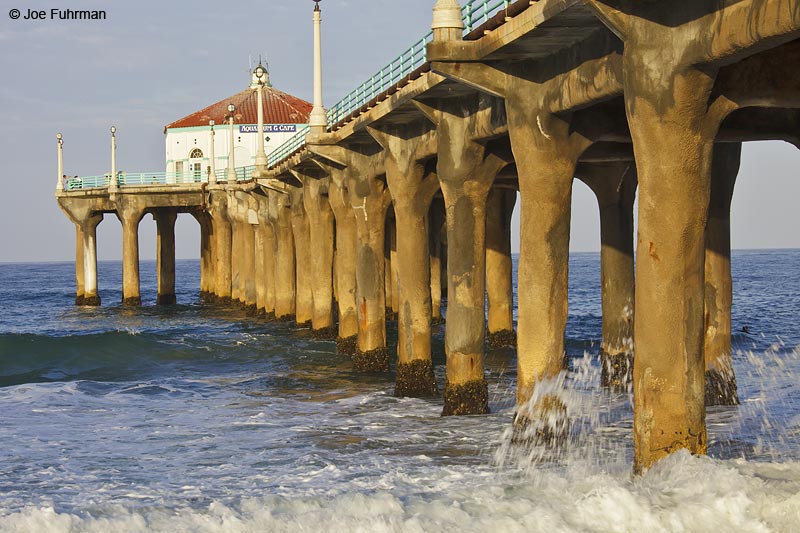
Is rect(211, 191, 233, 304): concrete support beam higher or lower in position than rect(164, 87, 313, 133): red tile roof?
lower

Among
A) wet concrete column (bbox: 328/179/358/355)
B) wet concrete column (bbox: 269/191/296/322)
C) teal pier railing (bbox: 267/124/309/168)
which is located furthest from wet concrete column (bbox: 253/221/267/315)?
wet concrete column (bbox: 328/179/358/355)

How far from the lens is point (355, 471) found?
14.8 metres

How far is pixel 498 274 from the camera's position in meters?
31.0

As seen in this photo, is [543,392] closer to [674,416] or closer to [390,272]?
[674,416]

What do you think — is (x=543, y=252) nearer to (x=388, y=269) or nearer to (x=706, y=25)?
(x=706, y=25)

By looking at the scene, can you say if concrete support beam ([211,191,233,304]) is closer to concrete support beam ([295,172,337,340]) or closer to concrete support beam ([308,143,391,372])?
concrete support beam ([295,172,337,340])

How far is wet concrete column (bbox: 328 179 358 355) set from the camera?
94.8 feet

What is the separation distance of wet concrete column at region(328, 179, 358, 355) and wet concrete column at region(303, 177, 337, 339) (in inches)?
163

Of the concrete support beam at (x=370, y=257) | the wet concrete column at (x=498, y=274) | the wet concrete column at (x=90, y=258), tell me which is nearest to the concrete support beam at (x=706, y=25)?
the concrete support beam at (x=370, y=257)

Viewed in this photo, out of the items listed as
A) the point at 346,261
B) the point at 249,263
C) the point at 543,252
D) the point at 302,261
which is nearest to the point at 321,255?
the point at 302,261

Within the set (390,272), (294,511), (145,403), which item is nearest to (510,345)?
(145,403)

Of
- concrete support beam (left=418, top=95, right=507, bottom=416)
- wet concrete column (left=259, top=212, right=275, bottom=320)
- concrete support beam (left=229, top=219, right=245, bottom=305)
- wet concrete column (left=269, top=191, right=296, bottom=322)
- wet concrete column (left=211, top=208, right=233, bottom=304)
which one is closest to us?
concrete support beam (left=418, top=95, right=507, bottom=416)

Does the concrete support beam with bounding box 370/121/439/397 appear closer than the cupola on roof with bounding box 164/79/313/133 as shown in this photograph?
Yes

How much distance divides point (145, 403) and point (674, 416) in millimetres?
15313
